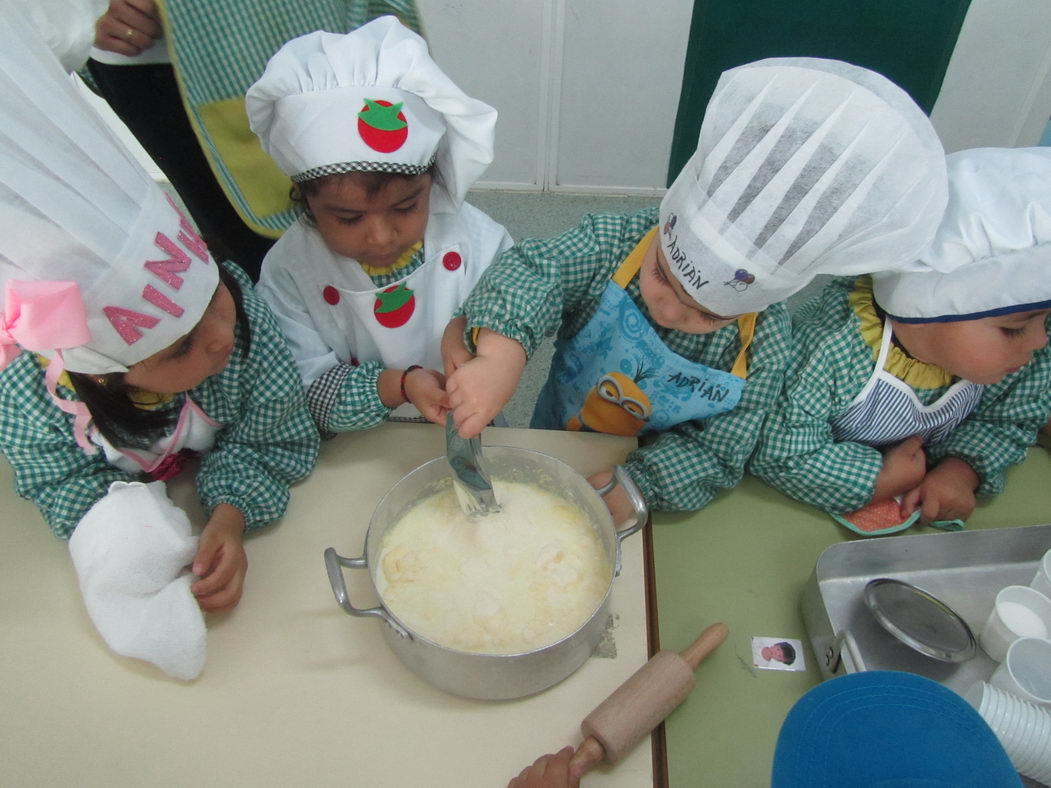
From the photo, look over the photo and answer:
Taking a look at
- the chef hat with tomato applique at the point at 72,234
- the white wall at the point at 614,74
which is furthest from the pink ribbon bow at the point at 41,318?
the white wall at the point at 614,74

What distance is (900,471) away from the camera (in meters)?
0.88

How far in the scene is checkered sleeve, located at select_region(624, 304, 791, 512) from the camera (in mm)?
818

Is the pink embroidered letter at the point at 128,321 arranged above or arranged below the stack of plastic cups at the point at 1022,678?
above

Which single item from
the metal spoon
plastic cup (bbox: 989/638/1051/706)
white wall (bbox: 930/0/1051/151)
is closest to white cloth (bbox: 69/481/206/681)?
the metal spoon

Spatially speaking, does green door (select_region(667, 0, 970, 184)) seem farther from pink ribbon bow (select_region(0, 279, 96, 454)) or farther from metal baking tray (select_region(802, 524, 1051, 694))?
pink ribbon bow (select_region(0, 279, 96, 454))

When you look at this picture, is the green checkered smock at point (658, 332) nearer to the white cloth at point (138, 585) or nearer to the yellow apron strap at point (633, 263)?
the yellow apron strap at point (633, 263)

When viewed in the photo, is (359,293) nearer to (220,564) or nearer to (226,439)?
(226,439)

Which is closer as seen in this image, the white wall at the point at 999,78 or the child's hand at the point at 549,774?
the child's hand at the point at 549,774

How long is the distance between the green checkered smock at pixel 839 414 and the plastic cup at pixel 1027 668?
0.22m

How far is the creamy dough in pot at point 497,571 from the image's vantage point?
0.68 m

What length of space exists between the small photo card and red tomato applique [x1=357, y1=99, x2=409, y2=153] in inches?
26.7

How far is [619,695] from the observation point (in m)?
0.63

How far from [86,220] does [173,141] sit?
0.72m

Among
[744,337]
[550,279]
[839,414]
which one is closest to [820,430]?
[839,414]
